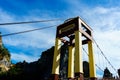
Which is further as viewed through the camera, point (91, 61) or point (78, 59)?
point (91, 61)

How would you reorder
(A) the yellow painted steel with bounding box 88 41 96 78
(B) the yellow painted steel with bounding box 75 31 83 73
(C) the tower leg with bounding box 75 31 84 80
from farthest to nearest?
(A) the yellow painted steel with bounding box 88 41 96 78 < (B) the yellow painted steel with bounding box 75 31 83 73 < (C) the tower leg with bounding box 75 31 84 80

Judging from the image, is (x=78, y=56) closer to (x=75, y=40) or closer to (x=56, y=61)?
(x=75, y=40)

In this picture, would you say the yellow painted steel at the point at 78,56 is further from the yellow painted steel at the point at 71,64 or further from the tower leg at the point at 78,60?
A: the yellow painted steel at the point at 71,64

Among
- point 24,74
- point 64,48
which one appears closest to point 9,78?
point 24,74

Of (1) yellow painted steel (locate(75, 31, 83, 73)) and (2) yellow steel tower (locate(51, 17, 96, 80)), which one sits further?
(2) yellow steel tower (locate(51, 17, 96, 80))

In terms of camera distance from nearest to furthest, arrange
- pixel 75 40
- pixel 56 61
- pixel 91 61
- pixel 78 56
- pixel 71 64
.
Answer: pixel 78 56
pixel 75 40
pixel 56 61
pixel 91 61
pixel 71 64

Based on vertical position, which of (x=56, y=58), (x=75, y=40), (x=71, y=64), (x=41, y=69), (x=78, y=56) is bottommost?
(x=71, y=64)

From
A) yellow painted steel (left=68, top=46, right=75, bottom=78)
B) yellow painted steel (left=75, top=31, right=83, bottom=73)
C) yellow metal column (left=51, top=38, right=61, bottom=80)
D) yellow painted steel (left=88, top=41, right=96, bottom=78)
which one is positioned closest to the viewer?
yellow painted steel (left=75, top=31, right=83, bottom=73)

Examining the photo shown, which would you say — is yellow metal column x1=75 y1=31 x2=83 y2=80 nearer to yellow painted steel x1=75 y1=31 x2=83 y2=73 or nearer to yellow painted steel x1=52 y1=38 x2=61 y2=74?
yellow painted steel x1=75 y1=31 x2=83 y2=73

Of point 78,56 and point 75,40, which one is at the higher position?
point 75,40

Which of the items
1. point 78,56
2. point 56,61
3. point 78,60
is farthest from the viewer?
point 56,61

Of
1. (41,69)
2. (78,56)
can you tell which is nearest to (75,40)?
(78,56)

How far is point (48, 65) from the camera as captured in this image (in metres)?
70.7

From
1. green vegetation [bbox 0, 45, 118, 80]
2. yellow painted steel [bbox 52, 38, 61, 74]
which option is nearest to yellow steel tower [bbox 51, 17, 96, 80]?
yellow painted steel [bbox 52, 38, 61, 74]
